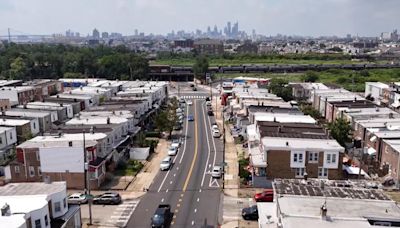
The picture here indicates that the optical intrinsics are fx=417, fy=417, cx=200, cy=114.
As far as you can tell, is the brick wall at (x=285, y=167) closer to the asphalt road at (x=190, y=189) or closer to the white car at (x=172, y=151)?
the asphalt road at (x=190, y=189)

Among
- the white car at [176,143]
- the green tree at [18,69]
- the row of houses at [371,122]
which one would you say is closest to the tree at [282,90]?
the row of houses at [371,122]

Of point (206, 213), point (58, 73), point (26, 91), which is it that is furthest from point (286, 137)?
→ point (58, 73)

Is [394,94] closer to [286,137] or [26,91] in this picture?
[286,137]

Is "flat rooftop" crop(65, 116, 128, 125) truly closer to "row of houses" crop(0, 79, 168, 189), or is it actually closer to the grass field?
"row of houses" crop(0, 79, 168, 189)

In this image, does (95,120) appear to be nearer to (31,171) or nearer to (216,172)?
(31,171)

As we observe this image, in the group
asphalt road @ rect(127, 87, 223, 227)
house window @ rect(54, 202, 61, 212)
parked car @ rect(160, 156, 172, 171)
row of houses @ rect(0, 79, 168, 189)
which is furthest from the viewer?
parked car @ rect(160, 156, 172, 171)

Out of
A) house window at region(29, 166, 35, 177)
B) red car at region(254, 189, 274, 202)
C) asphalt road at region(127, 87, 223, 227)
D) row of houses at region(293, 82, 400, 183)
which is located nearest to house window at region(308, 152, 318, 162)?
red car at region(254, 189, 274, 202)
